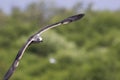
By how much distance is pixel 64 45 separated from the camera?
57.5m

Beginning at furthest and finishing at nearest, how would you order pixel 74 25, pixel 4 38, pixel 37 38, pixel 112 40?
pixel 74 25 → pixel 4 38 → pixel 112 40 → pixel 37 38

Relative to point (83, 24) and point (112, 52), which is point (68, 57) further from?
point (83, 24)

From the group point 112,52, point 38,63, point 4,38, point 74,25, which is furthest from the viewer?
point 74,25

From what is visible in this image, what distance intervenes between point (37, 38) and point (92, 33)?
57.7 metres

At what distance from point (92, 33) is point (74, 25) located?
2728 millimetres

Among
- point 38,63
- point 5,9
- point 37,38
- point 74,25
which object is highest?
point 37,38

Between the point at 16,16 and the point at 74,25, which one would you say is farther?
the point at 16,16

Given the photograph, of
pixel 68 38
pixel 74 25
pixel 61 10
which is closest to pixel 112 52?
pixel 68 38

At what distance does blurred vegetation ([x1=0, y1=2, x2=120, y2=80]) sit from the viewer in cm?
4103

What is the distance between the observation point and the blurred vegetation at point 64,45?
41.0m

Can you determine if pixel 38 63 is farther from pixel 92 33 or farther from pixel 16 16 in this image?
pixel 16 16

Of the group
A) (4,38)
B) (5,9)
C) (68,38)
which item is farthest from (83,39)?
(5,9)

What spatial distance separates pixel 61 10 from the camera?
75.1 metres

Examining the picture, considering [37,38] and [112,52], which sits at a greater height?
[37,38]
